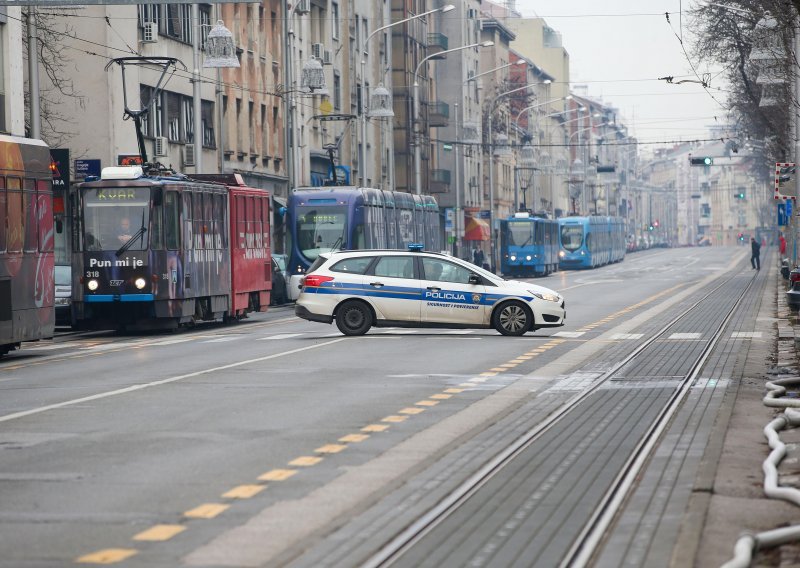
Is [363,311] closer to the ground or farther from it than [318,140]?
closer to the ground

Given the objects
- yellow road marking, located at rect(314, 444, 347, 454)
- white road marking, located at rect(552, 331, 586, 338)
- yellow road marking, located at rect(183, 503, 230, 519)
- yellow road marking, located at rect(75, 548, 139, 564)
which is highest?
yellow road marking, located at rect(75, 548, 139, 564)

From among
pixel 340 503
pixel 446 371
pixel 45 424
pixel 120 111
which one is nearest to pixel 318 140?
pixel 120 111

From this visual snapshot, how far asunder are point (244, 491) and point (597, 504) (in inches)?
87.8

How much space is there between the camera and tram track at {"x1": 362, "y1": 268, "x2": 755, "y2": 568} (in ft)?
27.9

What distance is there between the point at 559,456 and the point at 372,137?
73199 millimetres

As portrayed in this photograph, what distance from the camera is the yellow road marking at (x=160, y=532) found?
893 centimetres

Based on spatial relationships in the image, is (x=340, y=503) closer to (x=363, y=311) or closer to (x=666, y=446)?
(x=666, y=446)

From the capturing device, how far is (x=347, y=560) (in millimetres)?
8266

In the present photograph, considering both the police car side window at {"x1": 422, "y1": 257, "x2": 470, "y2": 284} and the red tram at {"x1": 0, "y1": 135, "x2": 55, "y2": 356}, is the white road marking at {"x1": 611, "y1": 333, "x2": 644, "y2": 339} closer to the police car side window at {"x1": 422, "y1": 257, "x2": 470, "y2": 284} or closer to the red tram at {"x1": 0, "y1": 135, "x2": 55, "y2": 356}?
the police car side window at {"x1": 422, "y1": 257, "x2": 470, "y2": 284}

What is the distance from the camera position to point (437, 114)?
102875 mm

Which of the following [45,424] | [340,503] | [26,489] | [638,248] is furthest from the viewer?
[638,248]

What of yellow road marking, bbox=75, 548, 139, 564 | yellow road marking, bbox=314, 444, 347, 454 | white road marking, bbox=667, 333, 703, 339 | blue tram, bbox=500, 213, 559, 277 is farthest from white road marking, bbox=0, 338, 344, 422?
blue tram, bbox=500, 213, 559, 277

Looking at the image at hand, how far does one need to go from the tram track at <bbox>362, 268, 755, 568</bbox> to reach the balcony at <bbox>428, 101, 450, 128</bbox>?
8262 centimetres

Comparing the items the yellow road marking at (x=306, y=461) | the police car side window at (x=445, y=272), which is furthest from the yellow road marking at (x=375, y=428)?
the police car side window at (x=445, y=272)
